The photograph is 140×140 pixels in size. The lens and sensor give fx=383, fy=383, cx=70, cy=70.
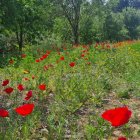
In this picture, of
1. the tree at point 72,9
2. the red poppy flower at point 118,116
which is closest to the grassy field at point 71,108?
the red poppy flower at point 118,116

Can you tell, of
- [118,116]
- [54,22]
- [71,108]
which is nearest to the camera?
[118,116]

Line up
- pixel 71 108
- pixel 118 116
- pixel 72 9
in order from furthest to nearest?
pixel 72 9
pixel 71 108
pixel 118 116

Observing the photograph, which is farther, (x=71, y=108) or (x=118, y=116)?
(x=71, y=108)

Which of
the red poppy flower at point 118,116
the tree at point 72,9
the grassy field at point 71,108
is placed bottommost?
the grassy field at point 71,108

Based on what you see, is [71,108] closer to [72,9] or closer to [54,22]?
[72,9]

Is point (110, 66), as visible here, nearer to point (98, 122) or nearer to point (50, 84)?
point (50, 84)

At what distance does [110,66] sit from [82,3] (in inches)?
1022

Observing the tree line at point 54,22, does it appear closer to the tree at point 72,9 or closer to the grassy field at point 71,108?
the tree at point 72,9

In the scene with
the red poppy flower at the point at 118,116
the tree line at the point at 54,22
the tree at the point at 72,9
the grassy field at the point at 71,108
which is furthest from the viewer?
the tree at the point at 72,9

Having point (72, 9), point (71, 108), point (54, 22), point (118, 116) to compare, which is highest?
point (72, 9)

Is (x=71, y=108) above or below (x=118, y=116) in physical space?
below

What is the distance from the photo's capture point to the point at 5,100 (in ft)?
22.6

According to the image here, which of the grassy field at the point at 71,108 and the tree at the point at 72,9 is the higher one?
the tree at the point at 72,9

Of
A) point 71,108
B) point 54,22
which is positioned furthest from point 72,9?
point 71,108
